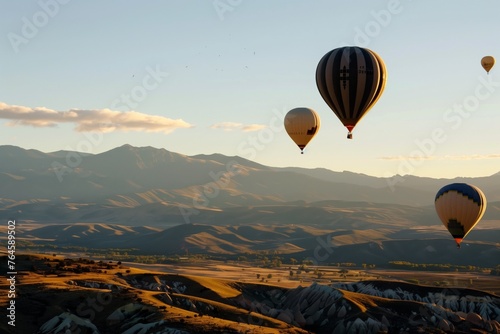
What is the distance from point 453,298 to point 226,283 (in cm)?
4026

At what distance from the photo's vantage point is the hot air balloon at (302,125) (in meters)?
109

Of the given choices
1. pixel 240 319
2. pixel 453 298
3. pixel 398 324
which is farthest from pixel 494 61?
pixel 240 319

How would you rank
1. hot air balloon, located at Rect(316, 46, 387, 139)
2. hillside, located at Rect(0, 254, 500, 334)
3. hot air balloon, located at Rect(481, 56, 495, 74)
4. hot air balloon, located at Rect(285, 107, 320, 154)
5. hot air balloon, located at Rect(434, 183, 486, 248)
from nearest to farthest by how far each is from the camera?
hot air balloon, located at Rect(316, 46, 387, 139) < hillside, located at Rect(0, 254, 500, 334) < hot air balloon, located at Rect(434, 183, 486, 248) < hot air balloon, located at Rect(285, 107, 320, 154) < hot air balloon, located at Rect(481, 56, 495, 74)

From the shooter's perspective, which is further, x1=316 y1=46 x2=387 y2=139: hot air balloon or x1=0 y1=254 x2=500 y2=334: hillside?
x1=0 y1=254 x2=500 y2=334: hillside

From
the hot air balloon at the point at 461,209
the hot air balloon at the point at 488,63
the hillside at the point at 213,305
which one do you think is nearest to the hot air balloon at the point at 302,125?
the hot air balloon at the point at 461,209

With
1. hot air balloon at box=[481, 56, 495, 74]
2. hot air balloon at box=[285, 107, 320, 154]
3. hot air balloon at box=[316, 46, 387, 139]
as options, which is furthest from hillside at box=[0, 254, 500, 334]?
hot air balloon at box=[481, 56, 495, 74]

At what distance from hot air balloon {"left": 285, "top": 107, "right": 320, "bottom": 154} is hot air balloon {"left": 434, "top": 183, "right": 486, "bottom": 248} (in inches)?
854

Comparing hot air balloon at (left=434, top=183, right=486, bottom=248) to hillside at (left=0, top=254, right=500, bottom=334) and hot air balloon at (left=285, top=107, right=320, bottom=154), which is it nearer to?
hillside at (left=0, top=254, right=500, bottom=334)

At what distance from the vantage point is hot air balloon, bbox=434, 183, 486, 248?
102375 mm

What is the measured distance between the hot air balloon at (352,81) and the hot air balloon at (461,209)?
25.1 metres

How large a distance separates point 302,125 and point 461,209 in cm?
2563

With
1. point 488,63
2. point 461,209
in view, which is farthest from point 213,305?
point 488,63

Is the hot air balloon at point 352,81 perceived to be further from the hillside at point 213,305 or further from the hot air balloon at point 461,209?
the hillside at point 213,305

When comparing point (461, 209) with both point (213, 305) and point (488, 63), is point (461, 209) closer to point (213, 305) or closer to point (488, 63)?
point (213, 305)
